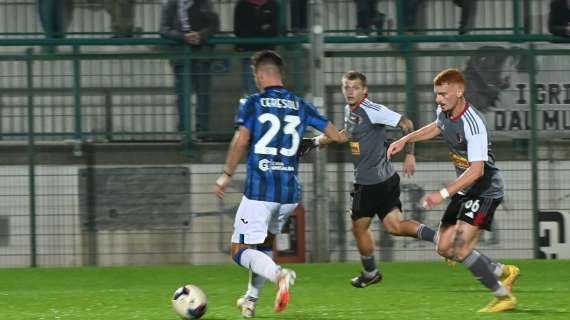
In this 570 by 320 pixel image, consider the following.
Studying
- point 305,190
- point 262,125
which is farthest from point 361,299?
point 305,190

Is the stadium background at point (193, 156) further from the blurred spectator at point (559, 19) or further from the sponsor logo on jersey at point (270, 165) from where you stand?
the sponsor logo on jersey at point (270, 165)

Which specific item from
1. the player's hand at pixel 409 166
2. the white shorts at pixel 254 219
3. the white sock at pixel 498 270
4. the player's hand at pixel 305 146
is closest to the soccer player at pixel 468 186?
the white sock at pixel 498 270

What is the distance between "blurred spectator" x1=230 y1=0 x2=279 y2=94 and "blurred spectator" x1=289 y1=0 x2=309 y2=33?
0.23 meters

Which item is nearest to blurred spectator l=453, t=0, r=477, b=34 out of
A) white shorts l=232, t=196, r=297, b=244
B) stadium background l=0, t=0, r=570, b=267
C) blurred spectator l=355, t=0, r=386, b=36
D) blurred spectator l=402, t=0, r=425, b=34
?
blurred spectator l=402, t=0, r=425, b=34

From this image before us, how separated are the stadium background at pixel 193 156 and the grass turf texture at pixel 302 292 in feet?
1.35

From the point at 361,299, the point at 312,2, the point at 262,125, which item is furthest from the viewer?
the point at 312,2

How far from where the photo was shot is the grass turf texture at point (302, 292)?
31.3 ft

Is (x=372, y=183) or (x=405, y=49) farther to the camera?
(x=405, y=49)

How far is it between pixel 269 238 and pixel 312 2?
207 inches

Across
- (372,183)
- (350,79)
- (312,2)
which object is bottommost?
(372,183)

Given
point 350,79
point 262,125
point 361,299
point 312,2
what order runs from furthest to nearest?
point 312,2 < point 350,79 < point 361,299 < point 262,125

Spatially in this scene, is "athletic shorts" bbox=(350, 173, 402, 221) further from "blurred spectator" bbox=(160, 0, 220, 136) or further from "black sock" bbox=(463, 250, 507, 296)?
"blurred spectator" bbox=(160, 0, 220, 136)

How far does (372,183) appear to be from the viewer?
11883mm

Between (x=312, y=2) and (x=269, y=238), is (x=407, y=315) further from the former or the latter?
(x=312, y=2)
